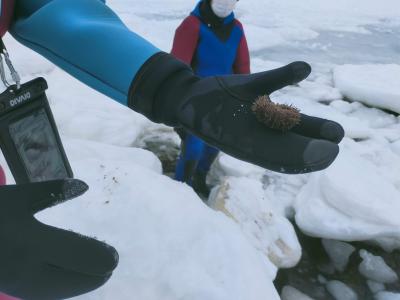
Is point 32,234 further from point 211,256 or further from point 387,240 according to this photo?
point 387,240

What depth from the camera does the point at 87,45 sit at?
0.84 m

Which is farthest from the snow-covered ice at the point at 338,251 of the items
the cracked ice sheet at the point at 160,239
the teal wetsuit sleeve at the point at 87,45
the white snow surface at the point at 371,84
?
the white snow surface at the point at 371,84

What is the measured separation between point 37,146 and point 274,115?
0.63m

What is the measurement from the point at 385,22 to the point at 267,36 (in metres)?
4.95

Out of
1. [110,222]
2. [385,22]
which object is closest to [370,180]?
[110,222]

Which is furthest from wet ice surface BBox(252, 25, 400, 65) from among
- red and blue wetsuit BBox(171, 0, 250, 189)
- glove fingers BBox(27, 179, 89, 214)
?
glove fingers BBox(27, 179, 89, 214)

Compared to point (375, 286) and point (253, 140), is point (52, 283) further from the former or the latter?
point (375, 286)

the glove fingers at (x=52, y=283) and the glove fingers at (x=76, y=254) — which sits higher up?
the glove fingers at (x=76, y=254)

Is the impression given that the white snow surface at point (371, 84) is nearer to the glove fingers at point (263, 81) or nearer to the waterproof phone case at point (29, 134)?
the glove fingers at point (263, 81)

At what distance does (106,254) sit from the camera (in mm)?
634

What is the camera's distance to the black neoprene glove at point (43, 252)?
2.00ft

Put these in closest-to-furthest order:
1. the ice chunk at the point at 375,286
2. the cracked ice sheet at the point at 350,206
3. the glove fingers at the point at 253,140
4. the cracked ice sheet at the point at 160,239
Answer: the glove fingers at the point at 253,140, the cracked ice sheet at the point at 160,239, the ice chunk at the point at 375,286, the cracked ice sheet at the point at 350,206

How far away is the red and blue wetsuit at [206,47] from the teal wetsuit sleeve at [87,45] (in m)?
1.46

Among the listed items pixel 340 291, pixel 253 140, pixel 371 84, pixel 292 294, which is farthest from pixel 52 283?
pixel 371 84
